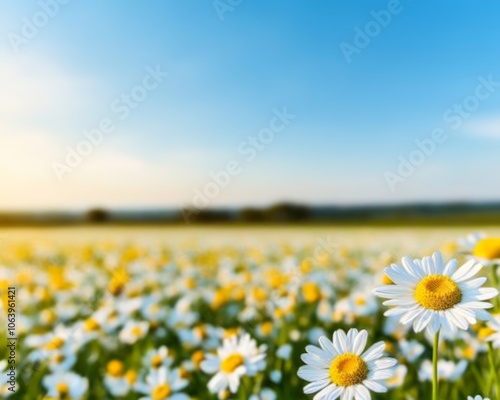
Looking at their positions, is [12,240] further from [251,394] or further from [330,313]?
[251,394]

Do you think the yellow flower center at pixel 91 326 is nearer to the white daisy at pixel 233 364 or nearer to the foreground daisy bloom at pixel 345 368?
the white daisy at pixel 233 364

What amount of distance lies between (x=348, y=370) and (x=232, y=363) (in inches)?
29.4

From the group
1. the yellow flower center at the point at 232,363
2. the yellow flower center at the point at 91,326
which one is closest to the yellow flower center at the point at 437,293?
the yellow flower center at the point at 232,363

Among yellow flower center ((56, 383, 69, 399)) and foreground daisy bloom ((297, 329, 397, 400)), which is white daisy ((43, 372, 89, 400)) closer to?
yellow flower center ((56, 383, 69, 399))

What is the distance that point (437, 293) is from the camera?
1.10m

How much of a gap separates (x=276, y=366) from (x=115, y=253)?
128 inches

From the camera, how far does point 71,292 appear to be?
352cm

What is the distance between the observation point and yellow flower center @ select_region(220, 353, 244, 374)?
180cm

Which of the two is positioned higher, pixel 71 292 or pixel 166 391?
pixel 71 292

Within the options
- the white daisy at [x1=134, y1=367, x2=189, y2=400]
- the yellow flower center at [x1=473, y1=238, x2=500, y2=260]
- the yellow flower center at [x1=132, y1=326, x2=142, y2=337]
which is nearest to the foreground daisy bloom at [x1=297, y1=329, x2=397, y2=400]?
the yellow flower center at [x1=473, y1=238, x2=500, y2=260]

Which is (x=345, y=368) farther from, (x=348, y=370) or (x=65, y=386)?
(x=65, y=386)

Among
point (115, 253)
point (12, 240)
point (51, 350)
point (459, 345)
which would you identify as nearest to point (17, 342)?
point (51, 350)

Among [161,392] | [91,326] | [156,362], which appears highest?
[91,326]

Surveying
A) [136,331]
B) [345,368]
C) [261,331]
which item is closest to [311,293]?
[261,331]
